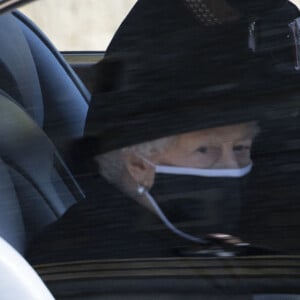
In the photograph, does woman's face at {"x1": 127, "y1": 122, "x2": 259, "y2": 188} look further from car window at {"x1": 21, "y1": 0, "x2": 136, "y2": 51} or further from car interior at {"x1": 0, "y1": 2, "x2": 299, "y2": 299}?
car window at {"x1": 21, "y1": 0, "x2": 136, "y2": 51}

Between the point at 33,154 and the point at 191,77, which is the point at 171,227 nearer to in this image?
the point at 191,77

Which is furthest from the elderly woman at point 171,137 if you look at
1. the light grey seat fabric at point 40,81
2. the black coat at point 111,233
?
the light grey seat fabric at point 40,81

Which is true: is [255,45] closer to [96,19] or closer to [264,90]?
[264,90]

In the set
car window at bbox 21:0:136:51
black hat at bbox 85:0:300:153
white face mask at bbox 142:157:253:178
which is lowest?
white face mask at bbox 142:157:253:178

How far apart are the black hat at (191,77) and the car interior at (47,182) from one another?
3.2 inches

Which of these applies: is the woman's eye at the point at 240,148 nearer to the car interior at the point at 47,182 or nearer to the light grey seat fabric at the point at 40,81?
the car interior at the point at 47,182

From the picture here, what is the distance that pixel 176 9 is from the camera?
177 cm

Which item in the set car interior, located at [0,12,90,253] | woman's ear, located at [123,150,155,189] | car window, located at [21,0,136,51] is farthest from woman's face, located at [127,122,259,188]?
car window, located at [21,0,136,51]

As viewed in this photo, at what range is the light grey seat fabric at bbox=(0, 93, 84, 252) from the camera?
1.88 metres

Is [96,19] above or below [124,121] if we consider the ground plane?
above

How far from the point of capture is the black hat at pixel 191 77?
68.7 inches

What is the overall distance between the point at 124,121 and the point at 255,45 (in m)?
0.28

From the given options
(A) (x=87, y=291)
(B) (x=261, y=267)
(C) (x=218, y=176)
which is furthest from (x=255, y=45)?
(A) (x=87, y=291)

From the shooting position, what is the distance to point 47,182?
196 centimetres
